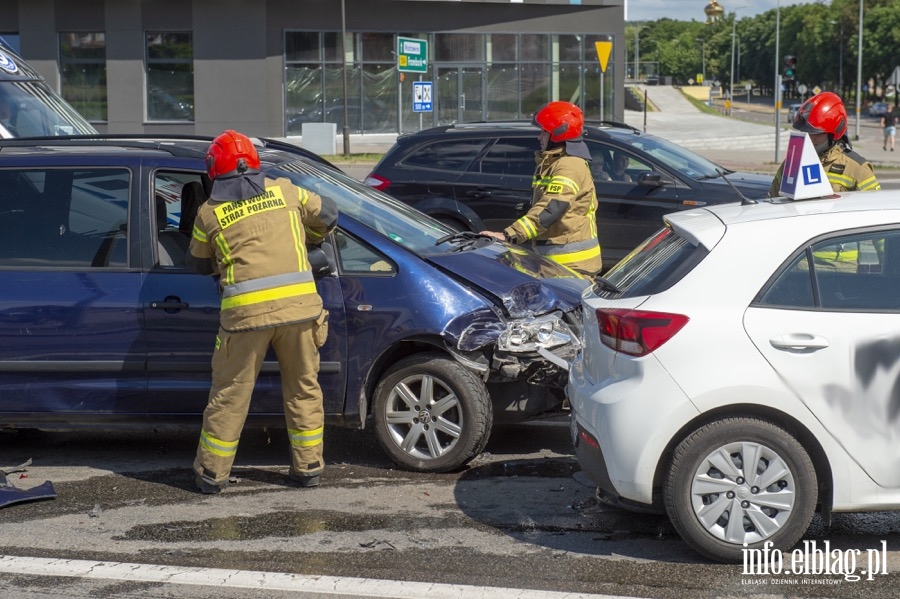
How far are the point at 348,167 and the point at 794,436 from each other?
25.4m

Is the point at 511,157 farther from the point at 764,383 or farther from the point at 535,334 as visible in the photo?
the point at 764,383

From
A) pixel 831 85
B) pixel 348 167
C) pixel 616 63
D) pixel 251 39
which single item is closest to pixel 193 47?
pixel 251 39

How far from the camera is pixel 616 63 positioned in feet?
129

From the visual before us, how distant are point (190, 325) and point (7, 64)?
6.18 m

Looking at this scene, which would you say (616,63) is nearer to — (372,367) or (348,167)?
(348,167)

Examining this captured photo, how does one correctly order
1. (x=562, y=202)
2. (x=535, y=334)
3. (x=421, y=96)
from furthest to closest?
(x=421, y=96)
(x=562, y=202)
(x=535, y=334)

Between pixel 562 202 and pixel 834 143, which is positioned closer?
pixel 562 202

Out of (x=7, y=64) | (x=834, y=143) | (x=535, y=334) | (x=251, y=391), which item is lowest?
(x=251, y=391)

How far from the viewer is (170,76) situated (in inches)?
1460

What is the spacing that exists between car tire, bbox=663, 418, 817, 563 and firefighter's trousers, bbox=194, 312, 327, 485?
77.4 inches

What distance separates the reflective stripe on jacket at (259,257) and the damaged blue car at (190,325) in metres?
0.37

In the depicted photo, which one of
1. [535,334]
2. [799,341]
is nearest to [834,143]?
[535,334]

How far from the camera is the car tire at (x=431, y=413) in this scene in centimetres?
586

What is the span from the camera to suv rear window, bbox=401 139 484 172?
11641mm
